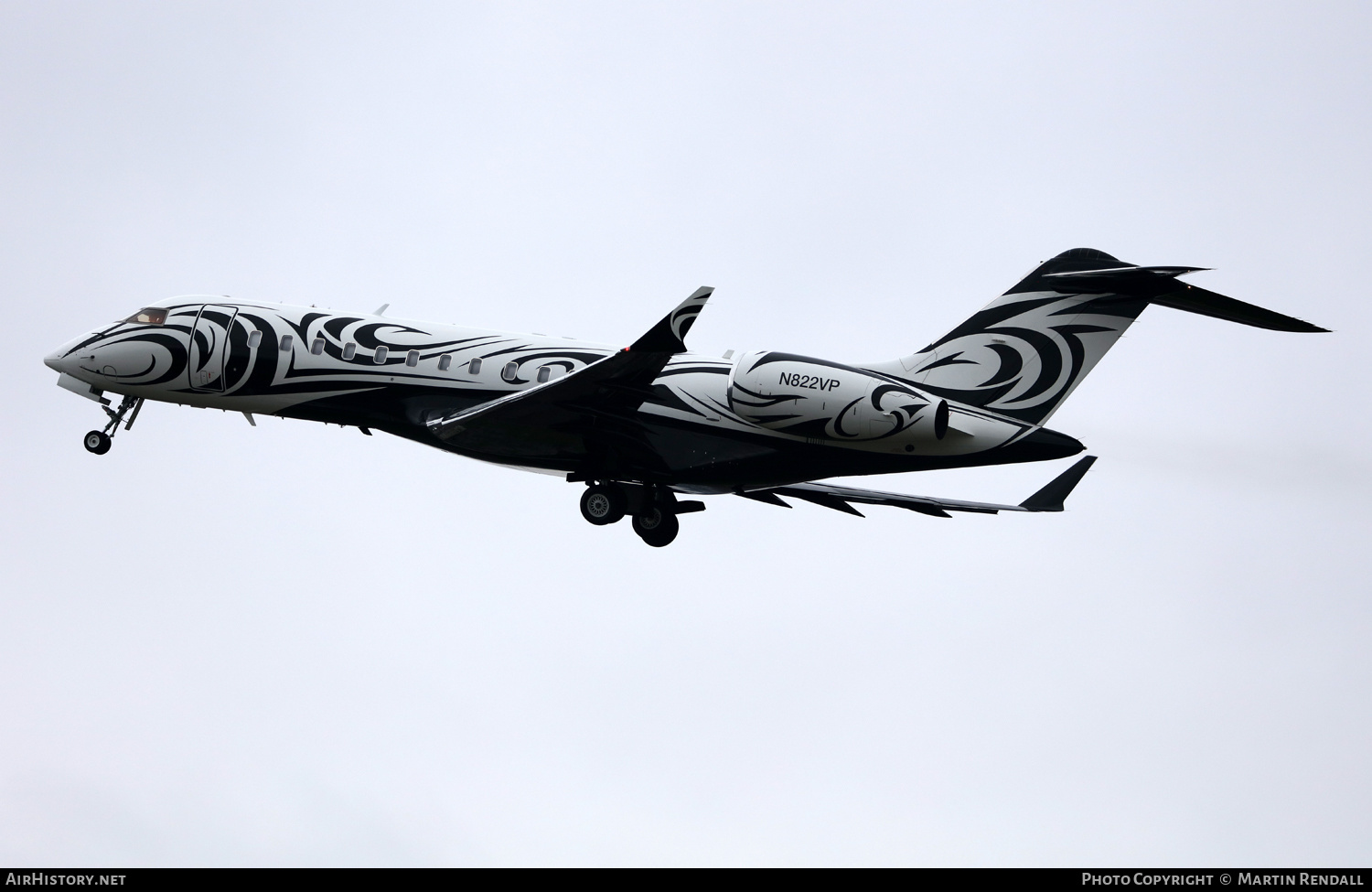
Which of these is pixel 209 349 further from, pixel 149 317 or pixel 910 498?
pixel 910 498

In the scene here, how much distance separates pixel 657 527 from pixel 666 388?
3.17 meters

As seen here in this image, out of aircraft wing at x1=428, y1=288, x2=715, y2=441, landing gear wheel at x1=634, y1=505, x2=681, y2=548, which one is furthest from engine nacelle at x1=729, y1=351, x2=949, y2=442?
landing gear wheel at x1=634, y1=505, x2=681, y2=548

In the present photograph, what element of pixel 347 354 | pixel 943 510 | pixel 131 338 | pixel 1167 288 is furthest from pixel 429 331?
pixel 1167 288

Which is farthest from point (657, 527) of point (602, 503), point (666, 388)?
point (666, 388)

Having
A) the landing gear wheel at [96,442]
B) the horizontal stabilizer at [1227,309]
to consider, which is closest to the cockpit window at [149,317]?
the landing gear wheel at [96,442]

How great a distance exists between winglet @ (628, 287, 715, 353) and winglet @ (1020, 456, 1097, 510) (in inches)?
272

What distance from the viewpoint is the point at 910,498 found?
79.7 ft

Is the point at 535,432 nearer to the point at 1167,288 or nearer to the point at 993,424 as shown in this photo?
the point at 993,424

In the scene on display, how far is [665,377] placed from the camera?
22344mm

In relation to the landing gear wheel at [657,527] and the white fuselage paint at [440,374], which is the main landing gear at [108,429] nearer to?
the white fuselage paint at [440,374]

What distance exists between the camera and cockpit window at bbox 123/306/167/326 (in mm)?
24578

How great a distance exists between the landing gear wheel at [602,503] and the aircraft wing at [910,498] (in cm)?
205
